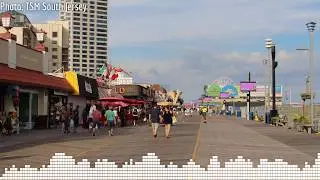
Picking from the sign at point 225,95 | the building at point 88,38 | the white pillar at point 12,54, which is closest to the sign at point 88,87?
the white pillar at point 12,54

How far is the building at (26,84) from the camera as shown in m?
32.0

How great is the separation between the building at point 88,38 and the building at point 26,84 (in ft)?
204

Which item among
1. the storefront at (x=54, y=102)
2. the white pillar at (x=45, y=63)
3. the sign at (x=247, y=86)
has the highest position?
the white pillar at (x=45, y=63)

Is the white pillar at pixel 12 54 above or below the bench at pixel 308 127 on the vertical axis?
above

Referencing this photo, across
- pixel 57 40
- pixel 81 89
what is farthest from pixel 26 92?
pixel 57 40

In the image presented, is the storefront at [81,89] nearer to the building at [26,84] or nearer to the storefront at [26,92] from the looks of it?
the building at [26,84]

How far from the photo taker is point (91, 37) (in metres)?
108

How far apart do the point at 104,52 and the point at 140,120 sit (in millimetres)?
50642

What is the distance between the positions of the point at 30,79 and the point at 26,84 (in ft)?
5.86

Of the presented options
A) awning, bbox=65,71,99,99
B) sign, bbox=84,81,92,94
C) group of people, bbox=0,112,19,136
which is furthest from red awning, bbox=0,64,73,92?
sign, bbox=84,81,92,94

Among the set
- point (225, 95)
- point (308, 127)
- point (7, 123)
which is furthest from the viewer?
point (225, 95)

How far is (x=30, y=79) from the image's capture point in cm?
3412

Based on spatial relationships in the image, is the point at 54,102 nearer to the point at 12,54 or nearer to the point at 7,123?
the point at 12,54

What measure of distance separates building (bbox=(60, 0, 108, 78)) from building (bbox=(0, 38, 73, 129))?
62.3m
